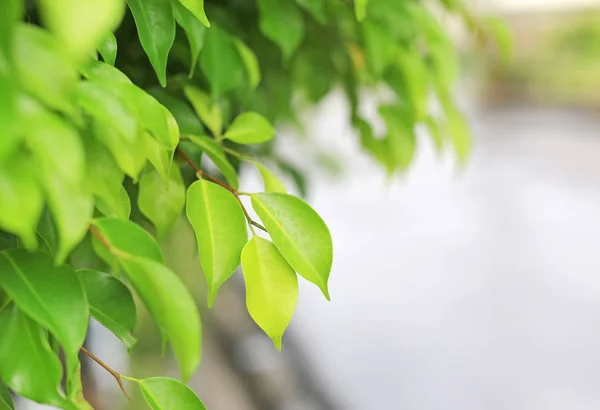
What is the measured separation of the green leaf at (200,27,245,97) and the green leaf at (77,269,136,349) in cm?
14

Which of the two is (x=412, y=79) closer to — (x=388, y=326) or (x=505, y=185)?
(x=388, y=326)

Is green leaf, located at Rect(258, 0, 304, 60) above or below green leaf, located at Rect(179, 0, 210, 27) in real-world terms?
below

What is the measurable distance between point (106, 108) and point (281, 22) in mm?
197

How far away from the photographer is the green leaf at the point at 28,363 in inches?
7.2

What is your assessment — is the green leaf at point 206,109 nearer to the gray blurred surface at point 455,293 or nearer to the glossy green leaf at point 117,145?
the glossy green leaf at point 117,145

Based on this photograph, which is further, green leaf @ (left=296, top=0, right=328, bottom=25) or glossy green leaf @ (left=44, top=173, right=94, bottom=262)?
green leaf @ (left=296, top=0, right=328, bottom=25)

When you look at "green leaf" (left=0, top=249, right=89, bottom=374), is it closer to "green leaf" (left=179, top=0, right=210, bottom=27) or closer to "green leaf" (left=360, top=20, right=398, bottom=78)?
"green leaf" (left=179, top=0, right=210, bottom=27)

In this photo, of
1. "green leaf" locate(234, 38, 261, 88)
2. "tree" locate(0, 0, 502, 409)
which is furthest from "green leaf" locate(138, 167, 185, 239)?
"green leaf" locate(234, 38, 261, 88)

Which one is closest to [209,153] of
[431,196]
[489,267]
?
[489,267]

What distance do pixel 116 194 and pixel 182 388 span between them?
8 cm

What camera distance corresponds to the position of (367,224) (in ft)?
5.75

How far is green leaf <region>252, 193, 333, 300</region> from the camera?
220 mm

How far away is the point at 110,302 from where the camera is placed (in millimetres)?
224

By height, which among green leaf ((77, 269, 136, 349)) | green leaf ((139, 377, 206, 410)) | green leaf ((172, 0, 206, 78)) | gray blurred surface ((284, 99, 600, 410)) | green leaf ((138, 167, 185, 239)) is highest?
green leaf ((172, 0, 206, 78))
